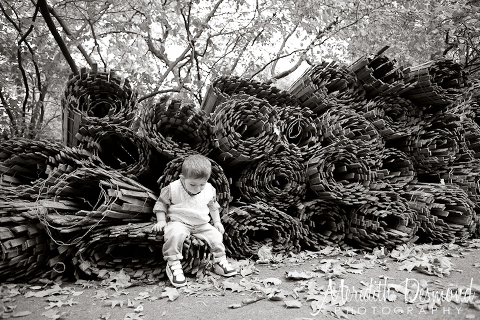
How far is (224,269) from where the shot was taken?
2.76 metres

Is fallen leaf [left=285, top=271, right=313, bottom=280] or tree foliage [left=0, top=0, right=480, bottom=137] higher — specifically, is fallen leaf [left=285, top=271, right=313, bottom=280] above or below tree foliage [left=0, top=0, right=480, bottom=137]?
below

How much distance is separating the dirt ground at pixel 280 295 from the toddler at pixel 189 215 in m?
0.14

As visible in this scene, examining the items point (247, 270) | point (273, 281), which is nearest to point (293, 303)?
point (273, 281)

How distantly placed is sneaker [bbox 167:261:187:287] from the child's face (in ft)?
1.82

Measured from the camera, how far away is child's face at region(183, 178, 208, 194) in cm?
259

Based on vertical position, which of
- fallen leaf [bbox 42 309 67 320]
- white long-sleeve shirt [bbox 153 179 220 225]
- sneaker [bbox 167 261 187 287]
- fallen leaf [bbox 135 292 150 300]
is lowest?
fallen leaf [bbox 135 292 150 300]

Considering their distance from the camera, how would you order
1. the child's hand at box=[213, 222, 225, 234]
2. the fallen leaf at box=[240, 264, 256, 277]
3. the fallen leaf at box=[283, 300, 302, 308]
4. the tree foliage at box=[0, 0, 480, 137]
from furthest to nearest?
1. the tree foliage at box=[0, 0, 480, 137]
2. the child's hand at box=[213, 222, 225, 234]
3. the fallen leaf at box=[240, 264, 256, 277]
4. the fallen leaf at box=[283, 300, 302, 308]

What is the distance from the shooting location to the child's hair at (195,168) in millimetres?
2547

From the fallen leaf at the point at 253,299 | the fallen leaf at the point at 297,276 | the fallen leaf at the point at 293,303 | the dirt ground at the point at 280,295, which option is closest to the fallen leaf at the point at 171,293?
the dirt ground at the point at 280,295

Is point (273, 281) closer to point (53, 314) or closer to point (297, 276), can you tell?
point (297, 276)

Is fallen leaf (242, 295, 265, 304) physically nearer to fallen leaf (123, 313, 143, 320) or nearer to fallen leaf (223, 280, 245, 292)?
fallen leaf (223, 280, 245, 292)

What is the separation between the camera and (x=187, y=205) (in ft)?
9.21

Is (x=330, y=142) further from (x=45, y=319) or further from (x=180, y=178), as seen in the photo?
(x=45, y=319)

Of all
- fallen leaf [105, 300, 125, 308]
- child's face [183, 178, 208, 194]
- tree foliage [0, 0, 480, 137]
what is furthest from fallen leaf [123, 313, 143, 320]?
tree foliage [0, 0, 480, 137]
